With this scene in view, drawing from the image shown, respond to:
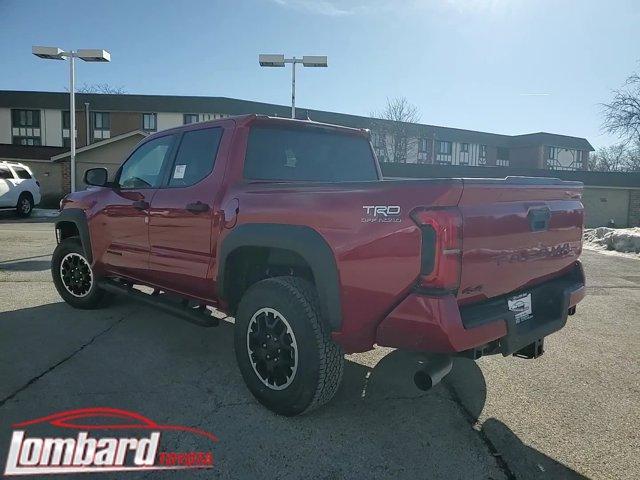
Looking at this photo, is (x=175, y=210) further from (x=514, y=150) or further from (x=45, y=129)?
(x=514, y=150)

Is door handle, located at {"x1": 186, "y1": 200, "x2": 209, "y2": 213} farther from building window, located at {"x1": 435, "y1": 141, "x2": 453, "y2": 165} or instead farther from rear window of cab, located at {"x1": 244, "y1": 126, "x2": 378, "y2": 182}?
building window, located at {"x1": 435, "y1": 141, "x2": 453, "y2": 165}

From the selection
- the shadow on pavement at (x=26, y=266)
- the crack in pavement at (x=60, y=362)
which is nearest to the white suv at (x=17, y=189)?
the shadow on pavement at (x=26, y=266)

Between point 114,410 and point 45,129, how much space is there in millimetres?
45976

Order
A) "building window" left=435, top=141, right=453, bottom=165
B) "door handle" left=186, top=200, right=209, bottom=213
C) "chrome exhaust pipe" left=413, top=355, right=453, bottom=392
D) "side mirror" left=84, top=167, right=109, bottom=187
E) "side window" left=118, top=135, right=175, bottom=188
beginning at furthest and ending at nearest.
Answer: "building window" left=435, top=141, right=453, bottom=165 < "side mirror" left=84, top=167, right=109, bottom=187 < "side window" left=118, top=135, right=175, bottom=188 < "door handle" left=186, top=200, right=209, bottom=213 < "chrome exhaust pipe" left=413, top=355, right=453, bottom=392

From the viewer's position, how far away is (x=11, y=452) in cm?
259

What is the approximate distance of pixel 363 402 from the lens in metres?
3.29

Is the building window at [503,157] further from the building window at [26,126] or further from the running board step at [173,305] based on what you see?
the running board step at [173,305]

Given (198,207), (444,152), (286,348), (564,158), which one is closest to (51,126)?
(444,152)

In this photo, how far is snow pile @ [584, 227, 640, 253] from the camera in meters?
13.4

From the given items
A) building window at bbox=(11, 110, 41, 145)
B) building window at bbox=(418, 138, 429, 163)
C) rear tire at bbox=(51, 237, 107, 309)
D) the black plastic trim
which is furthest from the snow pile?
building window at bbox=(11, 110, 41, 145)

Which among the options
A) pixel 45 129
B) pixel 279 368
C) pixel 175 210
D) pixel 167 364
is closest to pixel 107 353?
pixel 167 364

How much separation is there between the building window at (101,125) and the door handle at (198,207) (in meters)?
42.3

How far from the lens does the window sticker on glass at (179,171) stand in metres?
4.02

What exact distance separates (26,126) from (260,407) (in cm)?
4805
